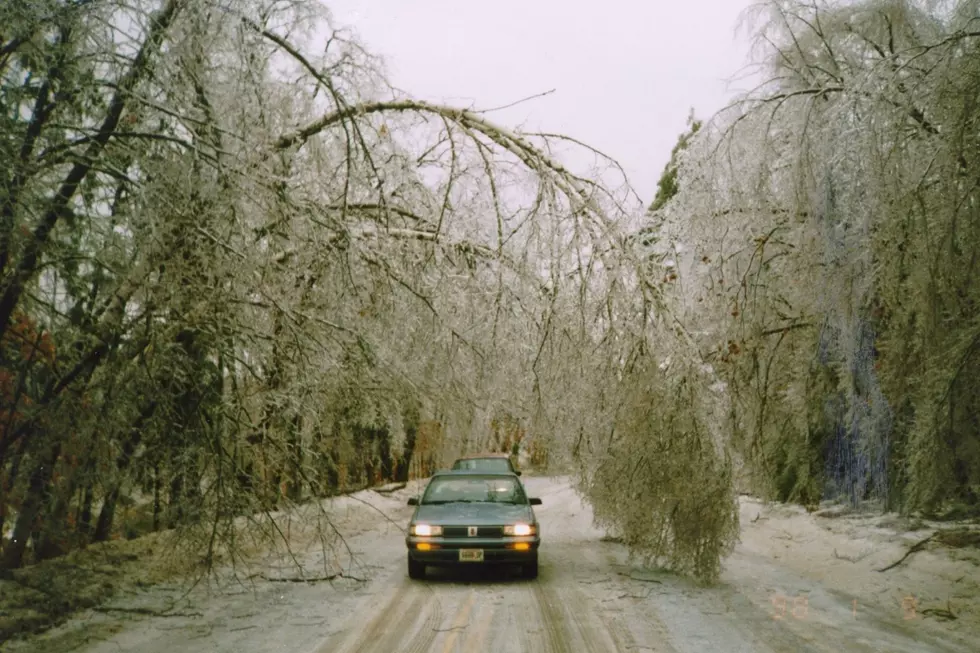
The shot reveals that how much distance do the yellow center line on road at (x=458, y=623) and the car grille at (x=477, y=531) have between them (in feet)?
3.61

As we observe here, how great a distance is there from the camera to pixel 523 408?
869 centimetres

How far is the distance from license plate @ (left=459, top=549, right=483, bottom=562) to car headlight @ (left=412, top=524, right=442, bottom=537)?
0.42 m

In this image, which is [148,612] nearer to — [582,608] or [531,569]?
[582,608]

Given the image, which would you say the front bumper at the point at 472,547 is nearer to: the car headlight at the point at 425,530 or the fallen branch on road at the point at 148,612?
the car headlight at the point at 425,530

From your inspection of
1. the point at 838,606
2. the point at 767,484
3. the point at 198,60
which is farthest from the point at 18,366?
the point at 767,484

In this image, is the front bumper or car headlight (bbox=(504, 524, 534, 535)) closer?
the front bumper

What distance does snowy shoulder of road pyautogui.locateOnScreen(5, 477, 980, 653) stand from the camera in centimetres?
646

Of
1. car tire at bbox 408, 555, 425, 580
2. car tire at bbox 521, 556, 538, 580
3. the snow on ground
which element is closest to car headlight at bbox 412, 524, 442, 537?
car tire at bbox 408, 555, 425, 580

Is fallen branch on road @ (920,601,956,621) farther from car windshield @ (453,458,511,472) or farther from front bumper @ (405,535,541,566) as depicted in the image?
car windshield @ (453,458,511,472)

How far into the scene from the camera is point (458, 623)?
7246mm

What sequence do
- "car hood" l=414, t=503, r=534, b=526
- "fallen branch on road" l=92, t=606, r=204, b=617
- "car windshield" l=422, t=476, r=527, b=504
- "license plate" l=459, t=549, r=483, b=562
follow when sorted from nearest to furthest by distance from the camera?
"fallen branch on road" l=92, t=606, r=204, b=617 < "license plate" l=459, t=549, r=483, b=562 < "car hood" l=414, t=503, r=534, b=526 < "car windshield" l=422, t=476, r=527, b=504

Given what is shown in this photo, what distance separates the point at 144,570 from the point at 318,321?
4.50 meters

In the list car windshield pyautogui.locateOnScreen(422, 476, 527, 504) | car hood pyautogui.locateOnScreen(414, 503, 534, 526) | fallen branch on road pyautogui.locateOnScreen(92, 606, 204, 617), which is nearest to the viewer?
fallen branch on road pyautogui.locateOnScreen(92, 606, 204, 617)

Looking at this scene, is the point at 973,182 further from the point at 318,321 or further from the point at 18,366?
the point at 18,366
